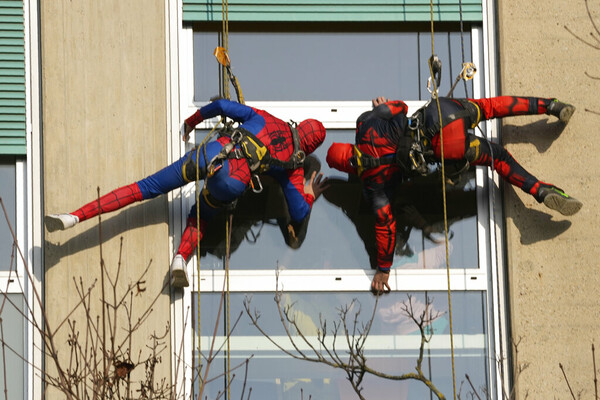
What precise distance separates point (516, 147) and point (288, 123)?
165cm

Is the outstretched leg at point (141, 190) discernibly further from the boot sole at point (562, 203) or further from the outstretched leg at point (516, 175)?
the boot sole at point (562, 203)

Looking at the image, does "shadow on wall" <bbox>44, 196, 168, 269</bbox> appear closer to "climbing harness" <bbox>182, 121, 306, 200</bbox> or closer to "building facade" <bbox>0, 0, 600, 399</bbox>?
"building facade" <bbox>0, 0, 600, 399</bbox>

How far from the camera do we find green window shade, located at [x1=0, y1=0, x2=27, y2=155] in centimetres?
723

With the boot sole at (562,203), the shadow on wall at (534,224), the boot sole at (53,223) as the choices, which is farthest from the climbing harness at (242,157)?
the boot sole at (562,203)

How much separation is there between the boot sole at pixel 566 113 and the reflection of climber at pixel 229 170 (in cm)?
166

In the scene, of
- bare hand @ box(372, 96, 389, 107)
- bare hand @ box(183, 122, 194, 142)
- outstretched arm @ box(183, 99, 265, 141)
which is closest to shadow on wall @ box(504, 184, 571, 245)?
bare hand @ box(372, 96, 389, 107)

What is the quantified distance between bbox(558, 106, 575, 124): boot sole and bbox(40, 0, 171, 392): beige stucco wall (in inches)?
110

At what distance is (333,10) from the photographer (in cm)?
745

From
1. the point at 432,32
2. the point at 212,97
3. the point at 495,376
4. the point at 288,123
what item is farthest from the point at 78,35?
the point at 495,376

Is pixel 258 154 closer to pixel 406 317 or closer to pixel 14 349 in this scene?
pixel 406 317

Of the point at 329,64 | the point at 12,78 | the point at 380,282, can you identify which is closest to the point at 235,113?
the point at 329,64

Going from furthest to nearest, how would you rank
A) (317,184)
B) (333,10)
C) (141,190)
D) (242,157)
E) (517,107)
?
(333,10), (317,184), (517,107), (141,190), (242,157)

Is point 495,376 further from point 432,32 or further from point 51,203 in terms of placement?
point 51,203

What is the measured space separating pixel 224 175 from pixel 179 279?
0.77 meters
